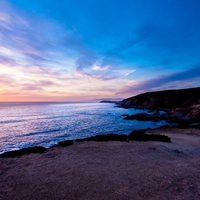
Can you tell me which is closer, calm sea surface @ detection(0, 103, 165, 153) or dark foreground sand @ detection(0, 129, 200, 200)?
dark foreground sand @ detection(0, 129, 200, 200)

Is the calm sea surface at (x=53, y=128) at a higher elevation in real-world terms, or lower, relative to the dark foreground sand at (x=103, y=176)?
lower

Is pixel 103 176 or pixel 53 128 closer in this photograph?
pixel 103 176

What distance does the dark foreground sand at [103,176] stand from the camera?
17.5 feet

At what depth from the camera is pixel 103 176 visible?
6.66 metres

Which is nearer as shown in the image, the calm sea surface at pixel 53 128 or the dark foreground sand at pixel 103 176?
the dark foreground sand at pixel 103 176

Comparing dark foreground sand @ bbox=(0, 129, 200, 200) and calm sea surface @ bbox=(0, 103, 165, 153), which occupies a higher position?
A: dark foreground sand @ bbox=(0, 129, 200, 200)

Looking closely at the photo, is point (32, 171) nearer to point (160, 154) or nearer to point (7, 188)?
point (7, 188)

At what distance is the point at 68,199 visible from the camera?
16.6ft

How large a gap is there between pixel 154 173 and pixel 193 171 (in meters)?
2.25

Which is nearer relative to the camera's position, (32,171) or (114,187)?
(114,187)

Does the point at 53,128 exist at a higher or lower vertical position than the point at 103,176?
lower

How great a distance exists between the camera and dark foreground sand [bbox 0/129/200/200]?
5.34m

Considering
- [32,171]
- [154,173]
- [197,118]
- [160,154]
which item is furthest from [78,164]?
[197,118]

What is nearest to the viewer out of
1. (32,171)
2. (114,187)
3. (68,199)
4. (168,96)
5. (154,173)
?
(68,199)
